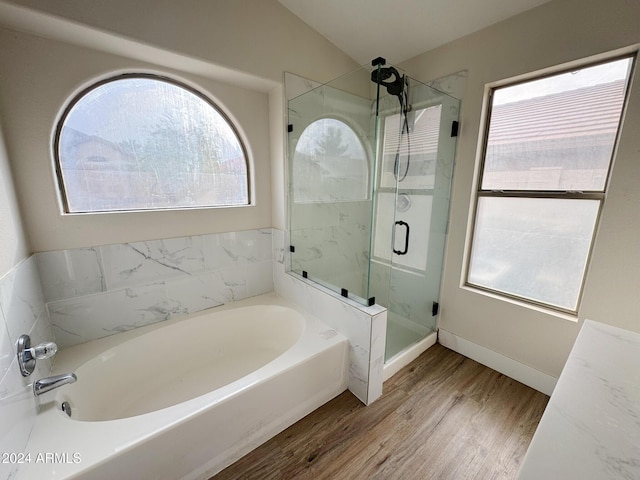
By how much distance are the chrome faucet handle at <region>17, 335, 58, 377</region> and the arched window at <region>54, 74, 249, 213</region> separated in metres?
0.80

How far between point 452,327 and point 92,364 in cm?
258

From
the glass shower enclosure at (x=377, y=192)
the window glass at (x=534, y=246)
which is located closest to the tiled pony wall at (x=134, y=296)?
the glass shower enclosure at (x=377, y=192)

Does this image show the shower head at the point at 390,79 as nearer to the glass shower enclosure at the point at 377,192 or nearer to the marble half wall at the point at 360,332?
the glass shower enclosure at the point at 377,192

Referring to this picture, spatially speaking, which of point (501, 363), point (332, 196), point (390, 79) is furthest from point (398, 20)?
point (501, 363)

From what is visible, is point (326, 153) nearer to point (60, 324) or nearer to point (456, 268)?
point (456, 268)

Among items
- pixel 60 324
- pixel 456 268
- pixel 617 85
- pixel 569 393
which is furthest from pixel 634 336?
pixel 60 324

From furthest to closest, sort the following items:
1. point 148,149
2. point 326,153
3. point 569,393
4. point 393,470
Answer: point 326,153
point 148,149
point 393,470
point 569,393

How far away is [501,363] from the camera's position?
6.45 ft

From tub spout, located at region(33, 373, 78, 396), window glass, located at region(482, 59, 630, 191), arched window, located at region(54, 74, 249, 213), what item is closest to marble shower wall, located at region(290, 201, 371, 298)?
arched window, located at region(54, 74, 249, 213)

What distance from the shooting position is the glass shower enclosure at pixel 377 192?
6.77ft

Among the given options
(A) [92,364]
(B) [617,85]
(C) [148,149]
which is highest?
(B) [617,85]

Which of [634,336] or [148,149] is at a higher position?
[148,149]

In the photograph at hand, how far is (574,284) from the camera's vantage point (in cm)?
166

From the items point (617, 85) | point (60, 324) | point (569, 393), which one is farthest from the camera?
point (60, 324)
